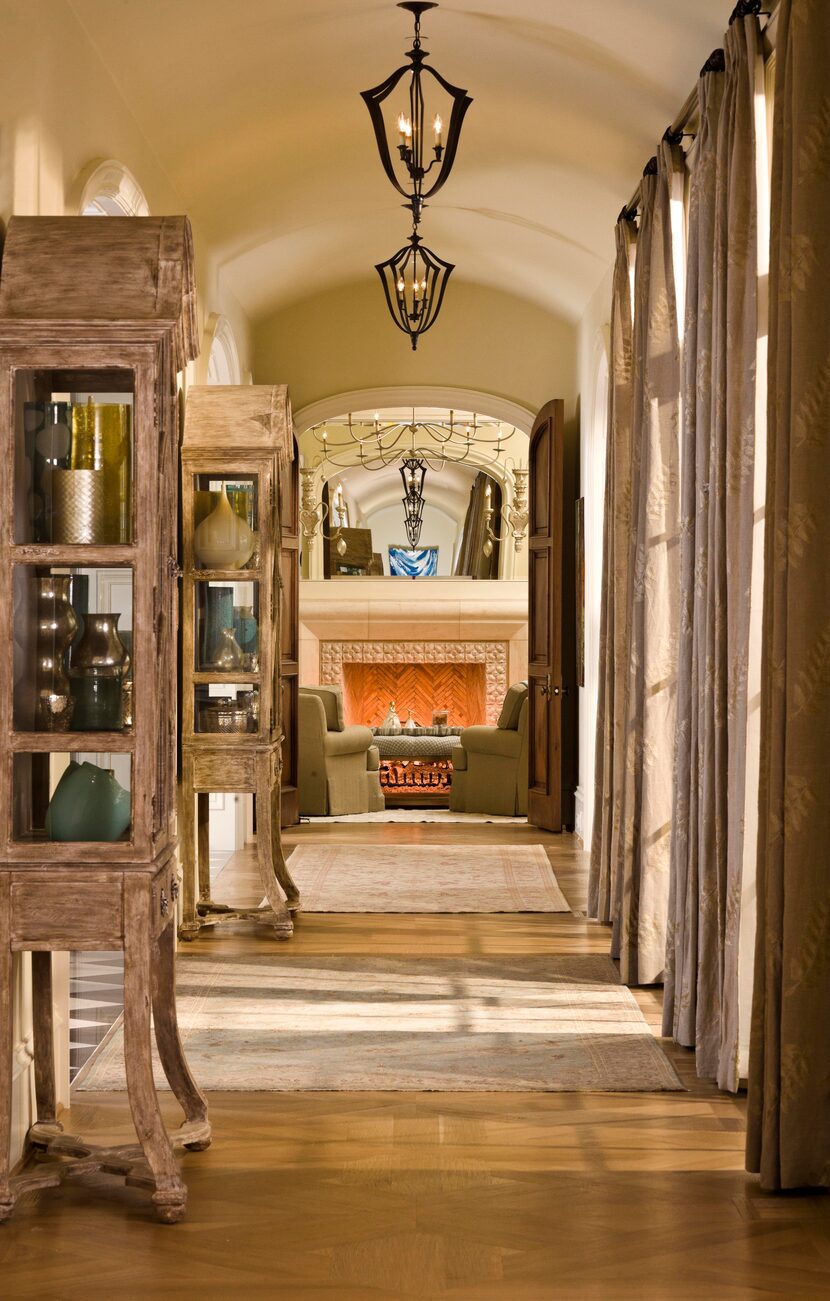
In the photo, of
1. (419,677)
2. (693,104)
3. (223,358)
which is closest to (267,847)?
(223,358)

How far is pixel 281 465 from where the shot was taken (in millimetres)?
6473

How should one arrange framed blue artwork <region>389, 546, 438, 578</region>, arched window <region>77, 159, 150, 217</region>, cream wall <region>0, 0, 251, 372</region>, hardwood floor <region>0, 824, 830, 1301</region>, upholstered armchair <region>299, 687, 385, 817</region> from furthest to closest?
1. framed blue artwork <region>389, 546, 438, 578</region>
2. upholstered armchair <region>299, 687, 385, 817</region>
3. arched window <region>77, 159, 150, 217</region>
4. cream wall <region>0, 0, 251, 372</region>
5. hardwood floor <region>0, 824, 830, 1301</region>

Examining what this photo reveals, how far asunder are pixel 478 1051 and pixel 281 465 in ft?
10.3

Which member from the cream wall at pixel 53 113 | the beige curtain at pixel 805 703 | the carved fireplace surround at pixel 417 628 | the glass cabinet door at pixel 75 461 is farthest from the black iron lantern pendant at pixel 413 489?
the beige curtain at pixel 805 703

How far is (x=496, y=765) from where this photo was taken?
1080 cm

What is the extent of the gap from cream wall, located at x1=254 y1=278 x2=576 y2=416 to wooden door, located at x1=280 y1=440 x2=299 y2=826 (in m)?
0.73

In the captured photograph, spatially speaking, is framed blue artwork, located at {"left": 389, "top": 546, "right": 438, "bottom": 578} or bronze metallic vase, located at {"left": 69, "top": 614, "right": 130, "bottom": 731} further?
framed blue artwork, located at {"left": 389, "top": 546, "right": 438, "bottom": 578}

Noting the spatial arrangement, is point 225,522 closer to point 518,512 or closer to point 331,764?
point 331,764

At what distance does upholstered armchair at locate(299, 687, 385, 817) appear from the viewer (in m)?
10.2

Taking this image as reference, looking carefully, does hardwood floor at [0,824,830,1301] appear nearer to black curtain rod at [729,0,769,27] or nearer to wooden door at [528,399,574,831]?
black curtain rod at [729,0,769,27]

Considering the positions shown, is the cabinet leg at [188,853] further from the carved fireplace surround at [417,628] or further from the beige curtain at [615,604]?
the carved fireplace surround at [417,628]

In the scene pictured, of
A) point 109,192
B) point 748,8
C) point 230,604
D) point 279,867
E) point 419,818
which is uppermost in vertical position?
point 748,8

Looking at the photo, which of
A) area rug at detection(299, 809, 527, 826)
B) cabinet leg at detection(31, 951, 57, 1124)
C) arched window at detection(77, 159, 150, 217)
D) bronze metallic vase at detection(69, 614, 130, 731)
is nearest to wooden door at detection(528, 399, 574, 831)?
area rug at detection(299, 809, 527, 826)

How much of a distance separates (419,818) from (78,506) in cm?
737
